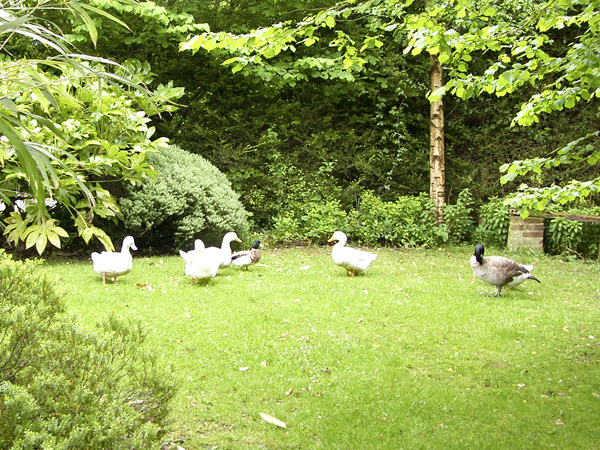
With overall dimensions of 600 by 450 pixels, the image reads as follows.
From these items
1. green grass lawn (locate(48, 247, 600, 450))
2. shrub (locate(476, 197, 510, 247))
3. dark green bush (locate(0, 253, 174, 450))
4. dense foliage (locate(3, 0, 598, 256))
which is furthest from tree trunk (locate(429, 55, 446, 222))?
dark green bush (locate(0, 253, 174, 450))

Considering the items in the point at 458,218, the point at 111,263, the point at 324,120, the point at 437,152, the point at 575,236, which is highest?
the point at 324,120

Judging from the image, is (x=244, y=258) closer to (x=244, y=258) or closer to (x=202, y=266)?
(x=244, y=258)

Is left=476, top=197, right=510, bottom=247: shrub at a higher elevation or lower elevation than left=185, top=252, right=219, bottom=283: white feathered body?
lower

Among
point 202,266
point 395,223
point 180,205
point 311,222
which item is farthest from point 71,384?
point 395,223

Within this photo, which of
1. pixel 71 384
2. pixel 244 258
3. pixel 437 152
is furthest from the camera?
pixel 437 152

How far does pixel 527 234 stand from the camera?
11227mm

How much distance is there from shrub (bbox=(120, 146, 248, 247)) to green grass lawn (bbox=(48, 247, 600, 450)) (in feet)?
3.10

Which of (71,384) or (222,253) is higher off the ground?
(71,384)

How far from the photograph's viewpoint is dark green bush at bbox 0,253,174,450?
78.8 inches

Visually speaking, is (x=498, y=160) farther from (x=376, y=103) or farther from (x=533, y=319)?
(x=533, y=319)

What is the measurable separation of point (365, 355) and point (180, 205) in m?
4.89

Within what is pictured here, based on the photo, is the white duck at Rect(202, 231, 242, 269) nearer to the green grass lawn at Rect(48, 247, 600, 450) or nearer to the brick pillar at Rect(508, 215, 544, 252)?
the green grass lawn at Rect(48, 247, 600, 450)

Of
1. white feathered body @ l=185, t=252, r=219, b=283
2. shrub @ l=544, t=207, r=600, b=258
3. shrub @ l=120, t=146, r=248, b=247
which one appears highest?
shrub @ l=120, t=146, r=248, b=247

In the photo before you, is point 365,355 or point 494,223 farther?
point 494,223
